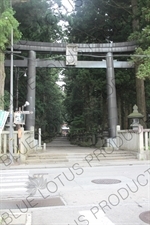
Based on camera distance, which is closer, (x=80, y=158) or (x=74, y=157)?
(x=80, y=158)

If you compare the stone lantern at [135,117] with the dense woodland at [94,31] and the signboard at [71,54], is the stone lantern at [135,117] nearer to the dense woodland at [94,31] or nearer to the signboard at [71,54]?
the dense woodland at [94,31]

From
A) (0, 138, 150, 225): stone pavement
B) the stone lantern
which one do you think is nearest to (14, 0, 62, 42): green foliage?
the stone lantern

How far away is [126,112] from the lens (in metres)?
31.1

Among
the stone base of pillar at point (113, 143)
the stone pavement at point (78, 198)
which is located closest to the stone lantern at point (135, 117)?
the stone base of pillar at point (113, 143)

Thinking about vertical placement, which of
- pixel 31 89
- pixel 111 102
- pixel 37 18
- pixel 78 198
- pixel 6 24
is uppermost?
pixel 37 18

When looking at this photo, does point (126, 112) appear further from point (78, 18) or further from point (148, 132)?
point (148, 132)

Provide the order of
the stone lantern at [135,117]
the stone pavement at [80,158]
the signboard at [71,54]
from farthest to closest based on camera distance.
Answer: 1. the signboard at [71,54]
2. the stone lantern at [135,117]
3. the stone pavement at [80,158]

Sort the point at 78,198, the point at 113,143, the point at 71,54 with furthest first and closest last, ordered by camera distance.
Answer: the point at 71,54
the point at 113,143
the point at 78,198

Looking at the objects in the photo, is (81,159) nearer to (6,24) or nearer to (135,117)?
(135,117)

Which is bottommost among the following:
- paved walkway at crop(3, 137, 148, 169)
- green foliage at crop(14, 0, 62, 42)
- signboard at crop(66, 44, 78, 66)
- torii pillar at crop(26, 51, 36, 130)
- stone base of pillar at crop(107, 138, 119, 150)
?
paved walkway at crop(3, 137, 148, 169)

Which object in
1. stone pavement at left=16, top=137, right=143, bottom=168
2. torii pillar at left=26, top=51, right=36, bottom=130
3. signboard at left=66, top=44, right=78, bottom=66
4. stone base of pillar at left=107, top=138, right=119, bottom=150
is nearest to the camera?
stone pavement at left=16, top=137, right=143, bottom=168

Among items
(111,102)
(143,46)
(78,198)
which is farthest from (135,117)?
(78,198)

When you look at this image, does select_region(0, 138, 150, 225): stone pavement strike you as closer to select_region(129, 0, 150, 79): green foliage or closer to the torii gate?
select_region(129, 0, 150, 79): green foliage

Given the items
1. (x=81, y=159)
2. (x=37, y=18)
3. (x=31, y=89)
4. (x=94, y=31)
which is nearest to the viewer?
(x=81, y=159)
